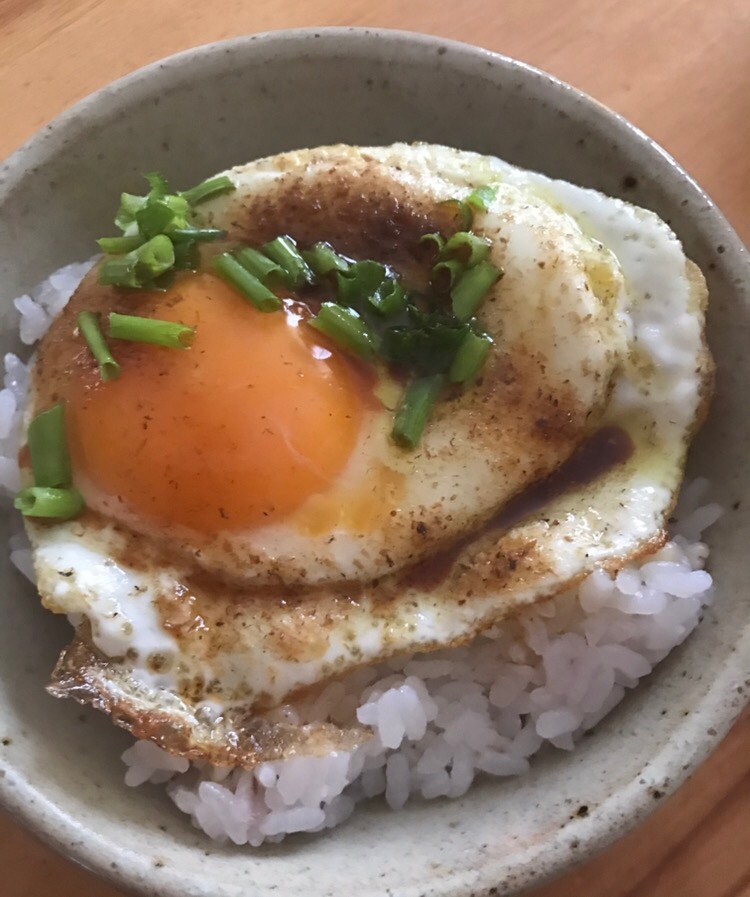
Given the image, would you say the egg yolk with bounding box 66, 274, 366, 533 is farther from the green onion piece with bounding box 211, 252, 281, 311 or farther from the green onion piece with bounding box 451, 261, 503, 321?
the green onion piece with bounding box 451, 261, 503, 321

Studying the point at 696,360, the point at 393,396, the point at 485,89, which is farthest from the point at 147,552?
the point at 485,89

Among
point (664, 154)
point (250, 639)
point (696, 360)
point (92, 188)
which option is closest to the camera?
point (250, 639)

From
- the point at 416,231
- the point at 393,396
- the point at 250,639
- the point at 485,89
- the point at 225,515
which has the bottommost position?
the point at 250,639

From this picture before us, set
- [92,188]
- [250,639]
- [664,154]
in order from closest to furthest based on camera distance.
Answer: [250,639]
[664,154]
[92,188]

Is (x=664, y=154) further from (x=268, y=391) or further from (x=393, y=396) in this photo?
(x=268, y=391)

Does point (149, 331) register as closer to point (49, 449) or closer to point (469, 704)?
point (49, 449)

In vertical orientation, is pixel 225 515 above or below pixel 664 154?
below

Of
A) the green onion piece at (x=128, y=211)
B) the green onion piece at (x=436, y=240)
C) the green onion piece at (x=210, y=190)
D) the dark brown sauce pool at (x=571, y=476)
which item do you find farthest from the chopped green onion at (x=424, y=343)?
the green onion piece at (x=128, y=211)

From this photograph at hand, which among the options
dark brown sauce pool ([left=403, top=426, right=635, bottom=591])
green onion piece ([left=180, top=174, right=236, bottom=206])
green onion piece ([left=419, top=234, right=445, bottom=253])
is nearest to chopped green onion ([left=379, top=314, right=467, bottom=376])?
green onion piece ([left=419, top=234, right=445, bottom=253])
